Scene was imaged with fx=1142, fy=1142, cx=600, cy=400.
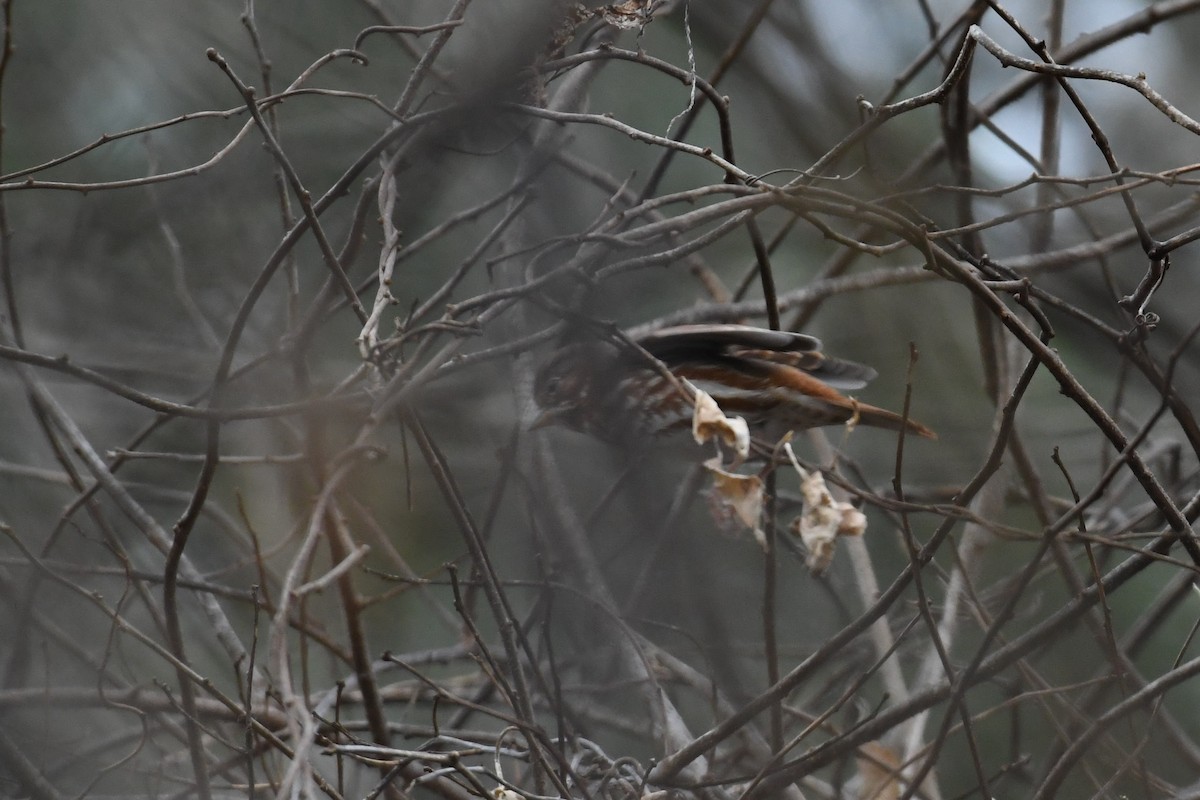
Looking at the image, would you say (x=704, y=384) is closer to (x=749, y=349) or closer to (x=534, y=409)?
(x=749, y=349)

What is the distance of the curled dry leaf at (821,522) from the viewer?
1892 millimetres

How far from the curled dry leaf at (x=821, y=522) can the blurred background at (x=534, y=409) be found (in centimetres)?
14

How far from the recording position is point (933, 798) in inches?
117

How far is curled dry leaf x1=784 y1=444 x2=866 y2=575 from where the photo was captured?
189cm

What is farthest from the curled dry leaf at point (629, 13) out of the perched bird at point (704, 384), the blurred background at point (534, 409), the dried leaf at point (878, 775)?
the dried leaf at point (878, 775)

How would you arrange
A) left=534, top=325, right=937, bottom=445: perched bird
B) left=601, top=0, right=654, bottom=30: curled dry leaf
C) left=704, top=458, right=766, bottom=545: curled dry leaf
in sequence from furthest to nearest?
1. left=534, top=325, right=937, bottom=445: perched bird
2. left=601, top=0, right=654, bottom=30: curled dry leaf
3. left=704, top=458, right=766, bottom=545: curled dry leaf

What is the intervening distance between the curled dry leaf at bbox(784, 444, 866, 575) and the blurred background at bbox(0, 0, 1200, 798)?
14 centimetres

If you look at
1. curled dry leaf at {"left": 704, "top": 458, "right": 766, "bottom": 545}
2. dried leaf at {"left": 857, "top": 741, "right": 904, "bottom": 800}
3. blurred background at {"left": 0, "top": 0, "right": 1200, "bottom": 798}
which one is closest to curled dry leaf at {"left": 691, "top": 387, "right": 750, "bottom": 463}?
curled dry leaf at {"left": 704, "top": 458, "right": 766, "bottom": 545}

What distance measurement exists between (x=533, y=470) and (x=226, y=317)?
1914 millimetres

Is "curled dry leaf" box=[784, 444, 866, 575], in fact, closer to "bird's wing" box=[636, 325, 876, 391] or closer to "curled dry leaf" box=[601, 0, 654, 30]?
"bird's wing" box=[636, 325, 876, 391]

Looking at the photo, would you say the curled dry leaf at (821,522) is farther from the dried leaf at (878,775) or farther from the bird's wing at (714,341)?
the dried leaf at (878,775)

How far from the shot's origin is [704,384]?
11.4 feet

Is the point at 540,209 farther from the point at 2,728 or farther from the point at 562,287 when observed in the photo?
the point at 2,728

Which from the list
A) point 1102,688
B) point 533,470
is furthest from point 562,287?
point 1102,688
